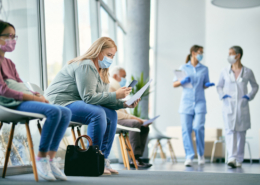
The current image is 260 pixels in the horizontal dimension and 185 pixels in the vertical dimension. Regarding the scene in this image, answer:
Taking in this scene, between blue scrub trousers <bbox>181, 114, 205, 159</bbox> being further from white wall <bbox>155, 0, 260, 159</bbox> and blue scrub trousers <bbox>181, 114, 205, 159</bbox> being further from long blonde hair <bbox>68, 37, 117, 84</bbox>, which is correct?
white wall <bbox>155, 0, 260, 159</bbox>

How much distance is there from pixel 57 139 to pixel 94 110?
15.1 inches

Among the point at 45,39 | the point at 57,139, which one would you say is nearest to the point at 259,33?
the point at 45,39

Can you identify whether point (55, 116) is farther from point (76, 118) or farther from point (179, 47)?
point (179, 47)

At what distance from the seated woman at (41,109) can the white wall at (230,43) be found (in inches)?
209

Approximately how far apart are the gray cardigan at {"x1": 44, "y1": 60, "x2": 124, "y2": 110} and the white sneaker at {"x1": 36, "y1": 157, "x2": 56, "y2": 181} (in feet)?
1.75

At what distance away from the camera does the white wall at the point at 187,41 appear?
762cm

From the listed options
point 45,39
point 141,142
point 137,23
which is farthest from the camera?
point 137,23

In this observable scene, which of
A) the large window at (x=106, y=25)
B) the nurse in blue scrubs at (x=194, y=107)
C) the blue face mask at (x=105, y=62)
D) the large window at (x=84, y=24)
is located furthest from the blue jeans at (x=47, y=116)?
the large window at (x=106, y=25)

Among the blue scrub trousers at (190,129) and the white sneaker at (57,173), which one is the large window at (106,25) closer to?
the blue scrub trousers at (190,129)

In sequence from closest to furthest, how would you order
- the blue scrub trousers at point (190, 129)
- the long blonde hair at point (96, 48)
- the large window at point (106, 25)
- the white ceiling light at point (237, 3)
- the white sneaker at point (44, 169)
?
the white sneaker at point (44, 169) → the long blonde hair at point (96, 48) → the blue scrub trousers at point (190, 129) → the large window at point (106, 25) → the white ceiling light at point (237, 3)

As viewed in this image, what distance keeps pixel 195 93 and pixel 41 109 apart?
10.2 ft

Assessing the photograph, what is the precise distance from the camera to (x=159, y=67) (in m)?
9.19

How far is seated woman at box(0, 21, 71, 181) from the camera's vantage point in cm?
203

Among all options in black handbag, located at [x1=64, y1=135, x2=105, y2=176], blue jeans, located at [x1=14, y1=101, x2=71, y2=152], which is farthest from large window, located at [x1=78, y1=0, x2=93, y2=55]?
blue jeans, located at [x1=14, y1=101, x2=71, y2=152]
